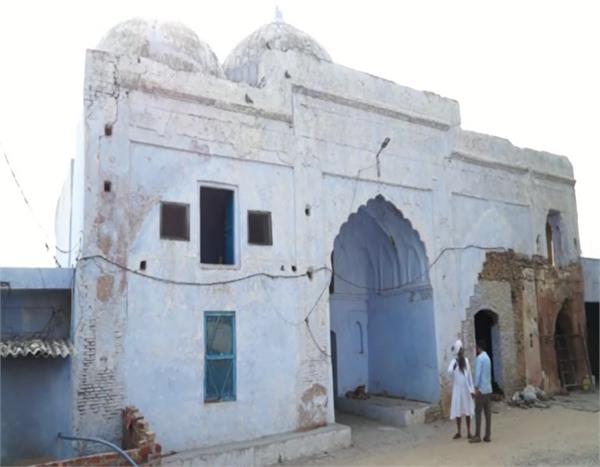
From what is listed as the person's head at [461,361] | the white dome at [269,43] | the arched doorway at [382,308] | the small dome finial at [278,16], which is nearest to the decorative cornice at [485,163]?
the arched doorway at [382,308]

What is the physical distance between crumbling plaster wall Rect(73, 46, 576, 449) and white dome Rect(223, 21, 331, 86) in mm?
2303

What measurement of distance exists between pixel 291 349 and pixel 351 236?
512 cm

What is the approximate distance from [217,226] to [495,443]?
6.02 metres

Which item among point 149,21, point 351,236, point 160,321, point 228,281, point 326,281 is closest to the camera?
point 160,321

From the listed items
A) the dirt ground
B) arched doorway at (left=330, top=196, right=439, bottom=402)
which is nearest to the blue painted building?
the dirt ground

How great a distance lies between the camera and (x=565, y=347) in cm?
1598

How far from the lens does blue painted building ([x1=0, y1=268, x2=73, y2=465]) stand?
8.10 m

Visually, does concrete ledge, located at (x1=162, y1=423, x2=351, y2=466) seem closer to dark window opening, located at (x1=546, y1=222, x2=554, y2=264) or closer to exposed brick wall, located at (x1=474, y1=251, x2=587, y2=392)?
exposed brick wall, located at (x1=474, y1=251, x2=587, y2=392)

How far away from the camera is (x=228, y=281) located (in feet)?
31.6

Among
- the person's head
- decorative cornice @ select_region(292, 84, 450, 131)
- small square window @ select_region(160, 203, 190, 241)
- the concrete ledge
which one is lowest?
the concrete ledge

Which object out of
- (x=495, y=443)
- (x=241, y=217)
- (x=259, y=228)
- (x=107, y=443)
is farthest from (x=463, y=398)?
(x=107, y=443)

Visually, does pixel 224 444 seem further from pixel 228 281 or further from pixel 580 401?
pixel 580 401

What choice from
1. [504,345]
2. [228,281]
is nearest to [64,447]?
[228,281]

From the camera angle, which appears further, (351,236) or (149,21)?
(351,236)
